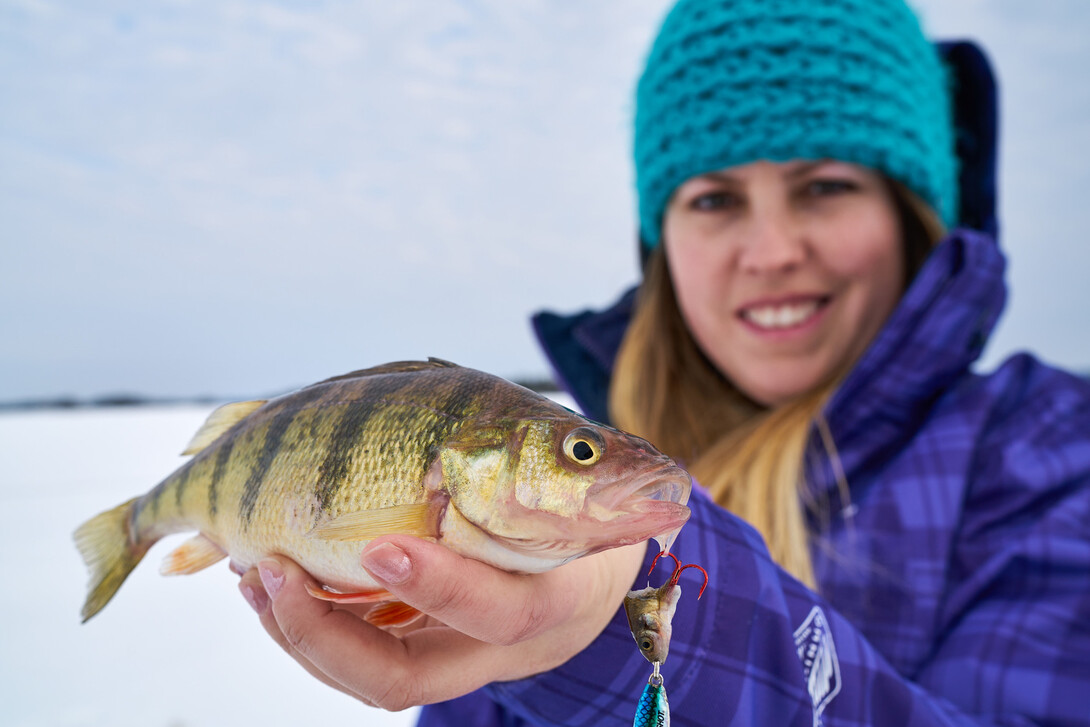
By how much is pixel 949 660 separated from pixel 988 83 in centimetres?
261

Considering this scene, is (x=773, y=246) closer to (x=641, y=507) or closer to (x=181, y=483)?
(x=641, y=507)

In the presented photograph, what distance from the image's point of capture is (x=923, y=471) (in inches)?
97.0

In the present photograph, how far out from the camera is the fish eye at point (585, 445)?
90 centimetres

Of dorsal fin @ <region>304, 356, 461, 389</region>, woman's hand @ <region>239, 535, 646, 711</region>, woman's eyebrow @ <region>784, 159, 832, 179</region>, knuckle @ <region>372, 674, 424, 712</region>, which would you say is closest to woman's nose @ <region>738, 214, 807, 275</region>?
woman's eyebrow @ <region>784, 159, 832, 179</region>

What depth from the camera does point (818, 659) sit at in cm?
135

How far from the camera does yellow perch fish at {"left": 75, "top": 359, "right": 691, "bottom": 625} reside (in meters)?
0.88

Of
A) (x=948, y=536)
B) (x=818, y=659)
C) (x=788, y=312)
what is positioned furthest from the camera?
(x=788, y=312)

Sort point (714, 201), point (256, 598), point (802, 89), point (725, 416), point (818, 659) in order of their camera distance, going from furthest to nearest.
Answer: point (725, 416), point (714, 201), point (802, 89), point (818, 659), point (256, 598)

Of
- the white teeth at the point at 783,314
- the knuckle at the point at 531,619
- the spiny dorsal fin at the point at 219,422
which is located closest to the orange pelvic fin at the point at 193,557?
the spiny dorsal fin at the point at 219,422

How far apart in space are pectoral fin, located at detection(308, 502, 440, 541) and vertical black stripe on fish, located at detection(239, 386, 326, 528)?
0.92ft

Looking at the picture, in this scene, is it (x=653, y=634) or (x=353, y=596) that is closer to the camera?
(x=653, y=634)

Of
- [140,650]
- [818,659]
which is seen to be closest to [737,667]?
[818,659]

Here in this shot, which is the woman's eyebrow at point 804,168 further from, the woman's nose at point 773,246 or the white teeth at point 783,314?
the white teeth at point 783,314

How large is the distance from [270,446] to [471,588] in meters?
0.50
